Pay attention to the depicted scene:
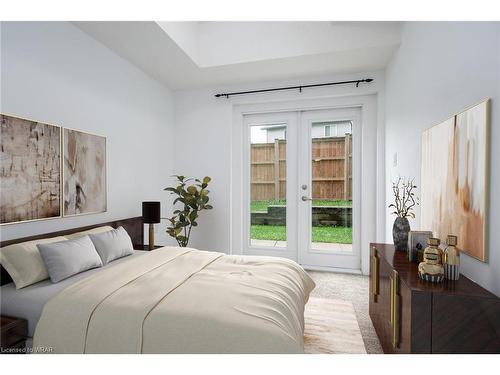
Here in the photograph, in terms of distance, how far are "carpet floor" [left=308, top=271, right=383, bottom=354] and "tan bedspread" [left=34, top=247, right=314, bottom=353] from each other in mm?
739

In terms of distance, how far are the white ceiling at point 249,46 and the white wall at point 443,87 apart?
1.28ft

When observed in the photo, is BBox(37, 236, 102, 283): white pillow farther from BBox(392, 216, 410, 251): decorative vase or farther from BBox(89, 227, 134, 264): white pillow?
BBox(392, 216, 410, 251): decorative vase

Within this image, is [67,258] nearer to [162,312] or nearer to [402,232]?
[162,312]

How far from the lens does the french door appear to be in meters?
3.74

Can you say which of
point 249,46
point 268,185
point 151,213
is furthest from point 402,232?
point 249,46

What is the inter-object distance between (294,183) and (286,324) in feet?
8.81

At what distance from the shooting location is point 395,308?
1.51m

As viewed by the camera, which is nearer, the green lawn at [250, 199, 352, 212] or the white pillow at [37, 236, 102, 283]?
the white pillow at [37, 236, 102, 283]

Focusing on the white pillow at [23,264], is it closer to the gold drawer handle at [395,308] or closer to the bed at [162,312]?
the bed at [162,312]

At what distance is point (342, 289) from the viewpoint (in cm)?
310

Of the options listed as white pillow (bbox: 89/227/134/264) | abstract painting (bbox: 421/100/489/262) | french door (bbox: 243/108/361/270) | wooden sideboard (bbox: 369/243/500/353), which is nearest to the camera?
wooden sideboard (bbox: 369/243/500/353)

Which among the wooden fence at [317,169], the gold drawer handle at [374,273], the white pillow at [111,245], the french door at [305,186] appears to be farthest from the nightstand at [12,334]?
the wooden fence at [317,169]

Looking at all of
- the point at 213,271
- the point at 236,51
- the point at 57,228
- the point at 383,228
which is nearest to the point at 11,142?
the point at 57,228

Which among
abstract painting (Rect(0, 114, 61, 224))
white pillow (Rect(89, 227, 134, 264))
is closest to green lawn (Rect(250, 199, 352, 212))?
white pillow (Rect(89, 227, 134, 264))
